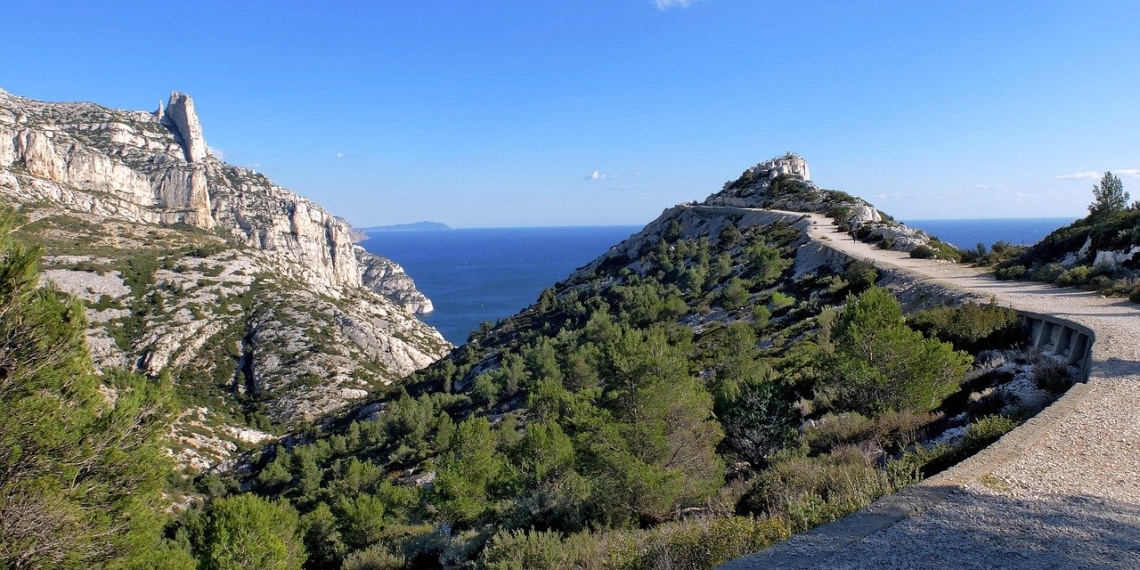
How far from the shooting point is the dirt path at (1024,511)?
518 centimetres

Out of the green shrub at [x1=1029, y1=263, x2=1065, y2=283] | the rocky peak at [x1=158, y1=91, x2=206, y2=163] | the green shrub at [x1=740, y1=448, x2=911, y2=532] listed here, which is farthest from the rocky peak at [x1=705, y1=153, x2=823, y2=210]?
the rocky peak at [x1=158, y1=91, x2=206, y2=163]

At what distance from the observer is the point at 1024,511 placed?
232 inches

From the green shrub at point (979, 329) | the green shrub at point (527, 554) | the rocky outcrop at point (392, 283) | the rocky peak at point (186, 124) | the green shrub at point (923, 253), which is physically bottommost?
the rocky outcrop at point (392, 283)

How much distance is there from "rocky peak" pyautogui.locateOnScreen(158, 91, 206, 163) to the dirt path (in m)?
156

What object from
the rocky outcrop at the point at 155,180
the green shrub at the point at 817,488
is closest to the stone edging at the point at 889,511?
the green shrub at the point at 817,488

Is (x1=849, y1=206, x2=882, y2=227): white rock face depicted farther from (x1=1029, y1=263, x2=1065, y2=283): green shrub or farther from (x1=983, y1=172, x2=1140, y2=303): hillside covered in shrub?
(x1=1029, y1=263, x2=1065, y2=283): green shrub

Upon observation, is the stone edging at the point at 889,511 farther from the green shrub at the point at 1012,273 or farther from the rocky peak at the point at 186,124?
the rocky peak at the point at 186,124

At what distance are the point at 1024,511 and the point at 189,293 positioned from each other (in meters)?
77.8

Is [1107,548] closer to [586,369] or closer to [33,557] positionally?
[33,557]

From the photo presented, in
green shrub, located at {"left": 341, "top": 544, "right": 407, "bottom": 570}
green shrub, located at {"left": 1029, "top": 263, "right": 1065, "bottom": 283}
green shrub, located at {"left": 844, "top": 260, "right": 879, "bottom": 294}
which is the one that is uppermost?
green shrub, located at {"left": 1029, "top": 263, "right": 1065, "bottom": 283}

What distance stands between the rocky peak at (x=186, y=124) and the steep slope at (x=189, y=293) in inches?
529

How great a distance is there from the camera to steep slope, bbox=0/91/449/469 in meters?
55.4

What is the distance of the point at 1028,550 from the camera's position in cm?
521

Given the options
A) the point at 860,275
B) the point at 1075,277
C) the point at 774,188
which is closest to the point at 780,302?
the point at 860,275
